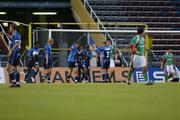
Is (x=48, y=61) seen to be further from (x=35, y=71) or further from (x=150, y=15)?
(x=150, y=15)

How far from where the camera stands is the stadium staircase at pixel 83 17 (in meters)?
31.8

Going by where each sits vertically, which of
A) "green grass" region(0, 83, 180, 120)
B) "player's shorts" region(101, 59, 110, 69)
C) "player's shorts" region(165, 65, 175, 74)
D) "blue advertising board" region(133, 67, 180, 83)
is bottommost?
"green grass" region(0, 83, 180, 120)

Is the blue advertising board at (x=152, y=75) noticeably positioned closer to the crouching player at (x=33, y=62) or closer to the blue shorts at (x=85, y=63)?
the blue shorts at (x=85, y=63)

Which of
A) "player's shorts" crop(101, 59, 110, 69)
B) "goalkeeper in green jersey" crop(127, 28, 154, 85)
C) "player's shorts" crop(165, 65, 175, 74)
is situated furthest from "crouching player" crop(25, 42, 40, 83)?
"goalkeeper in green jersey" crop(127, 28, 154, 85)

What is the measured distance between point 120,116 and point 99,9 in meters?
28.9

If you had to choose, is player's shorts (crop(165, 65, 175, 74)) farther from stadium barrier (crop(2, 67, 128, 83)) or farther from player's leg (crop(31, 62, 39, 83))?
player's leg (crop(31, 62, 39, 83))

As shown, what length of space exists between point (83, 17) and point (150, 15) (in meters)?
5.20

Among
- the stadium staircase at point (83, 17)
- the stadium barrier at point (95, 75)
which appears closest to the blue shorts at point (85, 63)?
the stadium barrier at point (95, 75)

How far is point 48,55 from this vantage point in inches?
1103

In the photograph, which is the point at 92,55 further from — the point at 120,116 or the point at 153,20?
the point at 120,116

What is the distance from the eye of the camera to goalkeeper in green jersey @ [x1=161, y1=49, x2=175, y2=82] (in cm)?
3127

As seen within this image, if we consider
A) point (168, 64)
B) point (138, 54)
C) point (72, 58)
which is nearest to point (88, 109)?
point (138, 54)

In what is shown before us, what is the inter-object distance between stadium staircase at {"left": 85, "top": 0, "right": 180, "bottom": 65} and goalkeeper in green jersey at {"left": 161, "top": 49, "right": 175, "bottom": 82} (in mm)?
2302

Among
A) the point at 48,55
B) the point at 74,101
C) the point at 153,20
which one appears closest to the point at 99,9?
the point at 153,20
